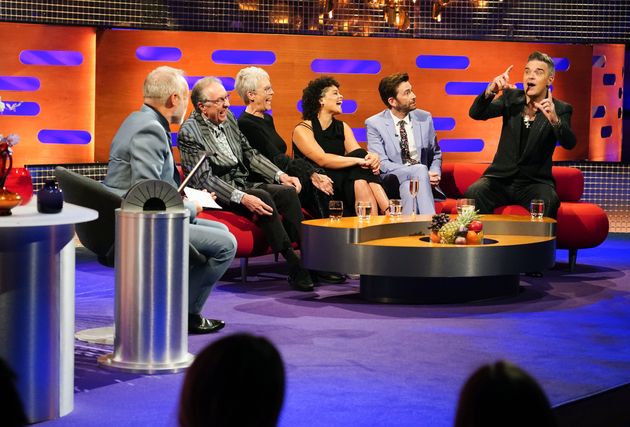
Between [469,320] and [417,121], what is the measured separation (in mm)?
2479

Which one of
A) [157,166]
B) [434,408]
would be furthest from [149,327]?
[434,408]

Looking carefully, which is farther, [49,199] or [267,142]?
[267,142]

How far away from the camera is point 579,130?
32.7ft

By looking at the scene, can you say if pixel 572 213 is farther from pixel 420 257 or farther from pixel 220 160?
pixel 220 160

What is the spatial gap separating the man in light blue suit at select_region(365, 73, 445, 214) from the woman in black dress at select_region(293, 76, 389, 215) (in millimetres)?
266

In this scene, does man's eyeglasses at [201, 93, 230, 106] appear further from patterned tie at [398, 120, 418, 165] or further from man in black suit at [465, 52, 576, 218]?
man in black suit at [465, 52, 576, 218]

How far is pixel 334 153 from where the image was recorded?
718 centimetres

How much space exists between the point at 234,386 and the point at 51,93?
25.4 feet

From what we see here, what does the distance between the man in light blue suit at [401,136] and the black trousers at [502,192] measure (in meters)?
0.31

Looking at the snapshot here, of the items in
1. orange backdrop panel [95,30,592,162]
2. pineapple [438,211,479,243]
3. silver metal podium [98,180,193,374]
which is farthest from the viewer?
orange backdrop panel [95,30,592,162]

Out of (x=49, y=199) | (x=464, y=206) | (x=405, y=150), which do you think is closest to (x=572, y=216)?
(x=405, y=150)

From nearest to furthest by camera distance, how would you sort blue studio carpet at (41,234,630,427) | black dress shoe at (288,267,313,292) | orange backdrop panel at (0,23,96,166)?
blue studio carpet at (41,234,630,427) → black dress shoe at (288,267,313,292) → orange backdrop panel at (0,23,96,166)

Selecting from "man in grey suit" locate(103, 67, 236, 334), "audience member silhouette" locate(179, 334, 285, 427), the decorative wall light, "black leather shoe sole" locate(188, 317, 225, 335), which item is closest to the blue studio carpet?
"black leather shoe sole" locate(188, 317, 225, 335)

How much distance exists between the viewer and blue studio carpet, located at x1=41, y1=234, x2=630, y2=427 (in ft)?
12.3
